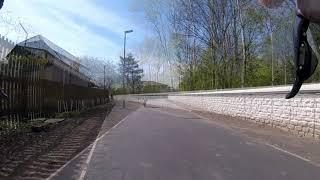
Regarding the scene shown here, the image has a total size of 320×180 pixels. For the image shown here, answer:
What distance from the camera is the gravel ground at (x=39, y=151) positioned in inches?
400

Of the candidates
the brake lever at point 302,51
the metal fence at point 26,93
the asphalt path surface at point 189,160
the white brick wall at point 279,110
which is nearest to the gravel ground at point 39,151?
the asphalt path surface at point 189,160

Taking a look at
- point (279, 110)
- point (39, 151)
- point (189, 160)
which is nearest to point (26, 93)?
point (39, 151)

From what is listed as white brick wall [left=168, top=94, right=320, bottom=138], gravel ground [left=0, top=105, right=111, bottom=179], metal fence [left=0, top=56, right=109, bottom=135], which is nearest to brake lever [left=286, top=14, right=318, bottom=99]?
gravel ground [left=0, top=105, right=111, bottom=179]

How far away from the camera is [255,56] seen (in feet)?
143

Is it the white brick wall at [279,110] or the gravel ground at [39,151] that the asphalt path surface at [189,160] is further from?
the white brick wall at [279,110]

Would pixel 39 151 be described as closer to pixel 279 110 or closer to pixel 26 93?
pixel 26 93

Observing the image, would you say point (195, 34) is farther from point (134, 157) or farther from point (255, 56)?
point (134, 157)

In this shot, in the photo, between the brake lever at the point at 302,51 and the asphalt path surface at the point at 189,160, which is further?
the asphalt path surface at the point at 189,160

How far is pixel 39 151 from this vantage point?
43.1 ft

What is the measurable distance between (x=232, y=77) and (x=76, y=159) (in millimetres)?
35412

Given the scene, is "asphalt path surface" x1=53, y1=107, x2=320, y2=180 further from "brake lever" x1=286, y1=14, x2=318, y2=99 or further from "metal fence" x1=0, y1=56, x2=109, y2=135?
"brake lever" x1=286, y1=14, x2=318, y2=99

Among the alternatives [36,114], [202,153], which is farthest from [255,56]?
[202,153]

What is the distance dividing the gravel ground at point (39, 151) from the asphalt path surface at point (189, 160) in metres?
0.58

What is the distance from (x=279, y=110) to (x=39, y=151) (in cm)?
1172
